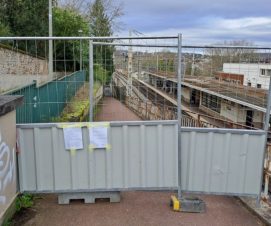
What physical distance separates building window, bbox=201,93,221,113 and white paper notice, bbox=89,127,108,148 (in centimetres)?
179

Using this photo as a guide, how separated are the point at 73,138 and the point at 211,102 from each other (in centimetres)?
231

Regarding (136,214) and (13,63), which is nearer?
(136,214)

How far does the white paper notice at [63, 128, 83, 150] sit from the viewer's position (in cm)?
488

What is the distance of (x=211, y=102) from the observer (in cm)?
567

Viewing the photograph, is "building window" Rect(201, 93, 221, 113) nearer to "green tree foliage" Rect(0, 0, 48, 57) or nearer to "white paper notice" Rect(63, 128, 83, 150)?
"white paper notice" Rect(63, 128, 83, 150)

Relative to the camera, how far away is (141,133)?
196 inches

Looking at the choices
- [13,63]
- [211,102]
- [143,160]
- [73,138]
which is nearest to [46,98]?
[73,138]

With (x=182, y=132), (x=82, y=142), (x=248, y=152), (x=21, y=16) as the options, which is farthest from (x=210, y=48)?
(x=21, y=16)

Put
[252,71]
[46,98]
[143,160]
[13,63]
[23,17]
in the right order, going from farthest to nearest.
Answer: [23,17] → [13,63] → [46,98] → [252,71] → [143,160]

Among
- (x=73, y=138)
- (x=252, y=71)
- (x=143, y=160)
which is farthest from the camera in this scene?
(x=252, y=71)

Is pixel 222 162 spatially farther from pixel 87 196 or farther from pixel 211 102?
pixel 87 196

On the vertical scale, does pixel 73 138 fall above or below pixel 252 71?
below

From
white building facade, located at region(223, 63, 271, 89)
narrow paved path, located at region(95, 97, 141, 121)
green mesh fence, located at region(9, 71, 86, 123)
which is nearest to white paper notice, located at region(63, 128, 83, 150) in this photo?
narrow paved path, located at region(95, 97, 141, 121)

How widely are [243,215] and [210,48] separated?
248 cm
